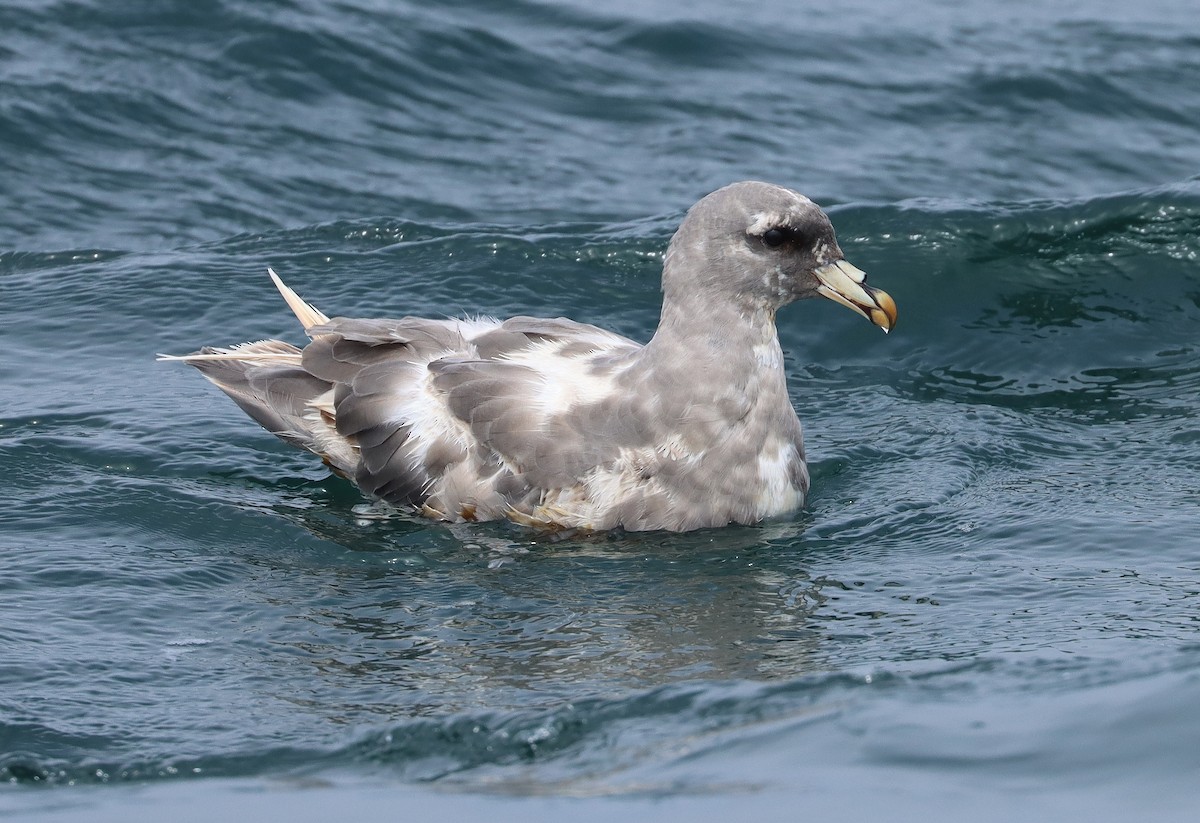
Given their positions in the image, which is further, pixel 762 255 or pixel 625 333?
pixel 625 333

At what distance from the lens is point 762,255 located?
20.0 ft

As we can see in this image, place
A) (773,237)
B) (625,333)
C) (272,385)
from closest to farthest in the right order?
(773,237), (272,385), (625,333)

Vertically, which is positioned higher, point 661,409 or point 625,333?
point 661,409

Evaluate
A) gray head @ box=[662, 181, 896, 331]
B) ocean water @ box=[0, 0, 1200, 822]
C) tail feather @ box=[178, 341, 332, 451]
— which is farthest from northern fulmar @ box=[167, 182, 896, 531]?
tail feather @ box=[178, 341, 332, 451]

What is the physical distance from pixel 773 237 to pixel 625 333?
Result: 2.37m

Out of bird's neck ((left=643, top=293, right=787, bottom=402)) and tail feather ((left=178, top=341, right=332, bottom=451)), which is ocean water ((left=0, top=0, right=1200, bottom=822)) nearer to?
tail feather ((left=178, top=341, right=332, bottom=451))

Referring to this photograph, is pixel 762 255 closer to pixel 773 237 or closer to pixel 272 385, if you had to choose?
pixel 773 237

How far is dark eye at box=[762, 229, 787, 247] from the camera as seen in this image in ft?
19.9

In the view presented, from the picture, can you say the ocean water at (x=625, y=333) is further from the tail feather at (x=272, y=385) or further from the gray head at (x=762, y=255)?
the gray head at (x=762, y=255)

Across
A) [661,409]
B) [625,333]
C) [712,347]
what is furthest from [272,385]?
[625,333]

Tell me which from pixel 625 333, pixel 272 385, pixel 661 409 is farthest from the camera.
A: pixel 625 333

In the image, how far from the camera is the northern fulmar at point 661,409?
20.1ft

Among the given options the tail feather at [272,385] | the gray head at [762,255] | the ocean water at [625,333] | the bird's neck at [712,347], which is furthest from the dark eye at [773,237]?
the tail feather at [272,385]

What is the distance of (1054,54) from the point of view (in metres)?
13.0
